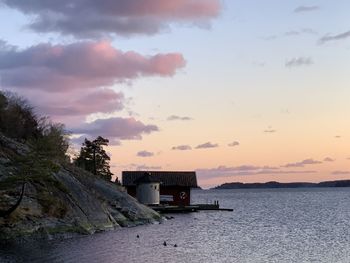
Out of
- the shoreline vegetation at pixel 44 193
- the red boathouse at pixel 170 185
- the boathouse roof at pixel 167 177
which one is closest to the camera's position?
the shoreline vegetation at pixel 44 193

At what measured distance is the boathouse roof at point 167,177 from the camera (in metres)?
116

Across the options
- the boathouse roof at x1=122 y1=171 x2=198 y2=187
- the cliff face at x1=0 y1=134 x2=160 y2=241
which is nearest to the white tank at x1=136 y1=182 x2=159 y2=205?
the boathouse roof at x1=122 y1=171 x2=198 y2=187

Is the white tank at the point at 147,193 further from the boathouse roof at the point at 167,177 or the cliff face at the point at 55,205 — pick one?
the cliff face at the point at 55,205

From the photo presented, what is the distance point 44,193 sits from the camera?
6147 centimetres

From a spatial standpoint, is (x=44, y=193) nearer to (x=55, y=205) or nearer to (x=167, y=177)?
(x=55, y=205)

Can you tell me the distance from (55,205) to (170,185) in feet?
187

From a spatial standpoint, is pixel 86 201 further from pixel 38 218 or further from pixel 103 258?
pixel 103 258

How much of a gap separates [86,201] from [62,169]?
23.0ft

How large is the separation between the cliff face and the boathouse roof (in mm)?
38136

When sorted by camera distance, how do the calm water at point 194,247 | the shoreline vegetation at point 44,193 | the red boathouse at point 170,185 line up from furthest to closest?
the red boathouse at point 170,185, the shoreline vegetation at point 44,193, the calm water at point 194,247

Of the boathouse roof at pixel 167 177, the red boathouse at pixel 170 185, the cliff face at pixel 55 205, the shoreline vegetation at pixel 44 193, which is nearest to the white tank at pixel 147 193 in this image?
the boathouse roof at pixel 167 177

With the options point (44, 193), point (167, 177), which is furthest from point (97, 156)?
point (44, 193)

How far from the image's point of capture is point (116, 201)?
253 feet

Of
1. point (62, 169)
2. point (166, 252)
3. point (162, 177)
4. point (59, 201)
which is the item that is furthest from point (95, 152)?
point (166, 252)
